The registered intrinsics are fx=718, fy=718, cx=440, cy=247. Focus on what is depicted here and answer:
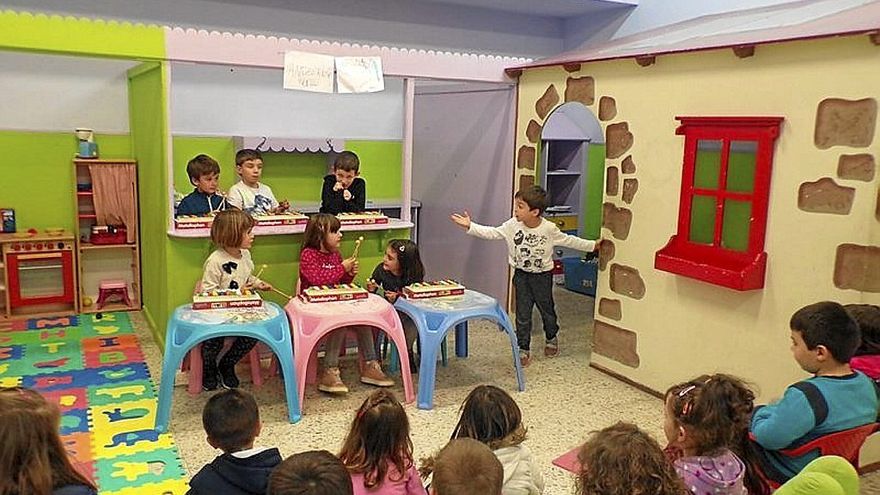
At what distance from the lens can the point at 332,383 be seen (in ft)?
13.0

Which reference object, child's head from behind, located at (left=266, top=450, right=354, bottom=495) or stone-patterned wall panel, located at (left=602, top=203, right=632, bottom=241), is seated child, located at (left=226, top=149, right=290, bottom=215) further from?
child's head from behind, located at (left=266, top=450, right=354, bottom=495)

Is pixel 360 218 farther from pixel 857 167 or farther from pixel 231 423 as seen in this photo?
pixel 857 167

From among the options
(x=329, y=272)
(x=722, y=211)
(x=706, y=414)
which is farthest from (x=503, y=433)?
(x=329, y=272)

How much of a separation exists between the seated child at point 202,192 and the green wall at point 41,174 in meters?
1.62

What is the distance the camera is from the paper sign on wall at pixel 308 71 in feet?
13.8

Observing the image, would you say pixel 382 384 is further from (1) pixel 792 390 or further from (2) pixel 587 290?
(2) pixel 587 290

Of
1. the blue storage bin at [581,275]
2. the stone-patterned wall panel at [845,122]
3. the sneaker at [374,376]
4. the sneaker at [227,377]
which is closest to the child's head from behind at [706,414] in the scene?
the stone-patterned wall panel at [845,122]

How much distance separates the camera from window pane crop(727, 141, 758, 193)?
11.8 feet

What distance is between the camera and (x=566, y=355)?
15.8 feet

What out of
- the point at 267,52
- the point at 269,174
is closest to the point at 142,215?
the point at 269,174

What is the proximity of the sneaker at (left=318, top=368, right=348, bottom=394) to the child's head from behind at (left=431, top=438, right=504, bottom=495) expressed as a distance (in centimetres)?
234

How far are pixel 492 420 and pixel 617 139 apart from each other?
2682mm

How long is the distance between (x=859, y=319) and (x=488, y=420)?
1.66m

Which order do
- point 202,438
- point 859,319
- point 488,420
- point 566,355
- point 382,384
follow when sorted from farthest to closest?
point 566,355 < point 382,384 < point 202,438 < point 859,319 < point 488,420
